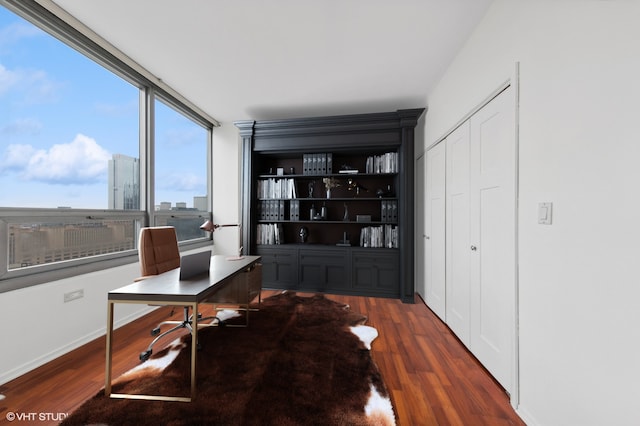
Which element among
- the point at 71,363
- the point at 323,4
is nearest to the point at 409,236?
the point at 323,4

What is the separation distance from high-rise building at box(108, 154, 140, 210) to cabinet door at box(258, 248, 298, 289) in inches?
72.2

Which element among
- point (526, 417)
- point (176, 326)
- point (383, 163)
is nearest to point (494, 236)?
point (526, 417)

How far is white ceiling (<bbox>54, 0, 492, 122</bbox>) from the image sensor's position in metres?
1.88

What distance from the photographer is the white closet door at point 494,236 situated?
1571mm

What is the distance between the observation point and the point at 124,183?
2693 mm

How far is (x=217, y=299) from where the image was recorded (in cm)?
260

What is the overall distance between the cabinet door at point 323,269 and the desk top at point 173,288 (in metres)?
1.74

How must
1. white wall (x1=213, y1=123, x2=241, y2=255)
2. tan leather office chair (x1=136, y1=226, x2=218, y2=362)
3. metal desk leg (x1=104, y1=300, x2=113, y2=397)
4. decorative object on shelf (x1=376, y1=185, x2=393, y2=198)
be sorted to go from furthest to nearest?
white wall (x1=213, y1=123, x2=241, y2=255) < decorative object on shelf (x1=376, y1=185, x2=393, y2=198) < tan leather office chair (x1=136, y1=226, x2=218, y2=362) < metal desk leg (x1=104, y1=300, x2=113, y2=397)

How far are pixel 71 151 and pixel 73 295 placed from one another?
133 cm

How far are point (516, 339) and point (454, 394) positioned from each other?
0.56m

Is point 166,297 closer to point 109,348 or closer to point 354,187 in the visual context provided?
point 109,348

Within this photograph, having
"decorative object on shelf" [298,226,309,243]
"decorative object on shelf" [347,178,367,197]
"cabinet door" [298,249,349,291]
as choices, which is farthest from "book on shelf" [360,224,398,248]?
"decorative object on shelf" [298,226,309,243]
